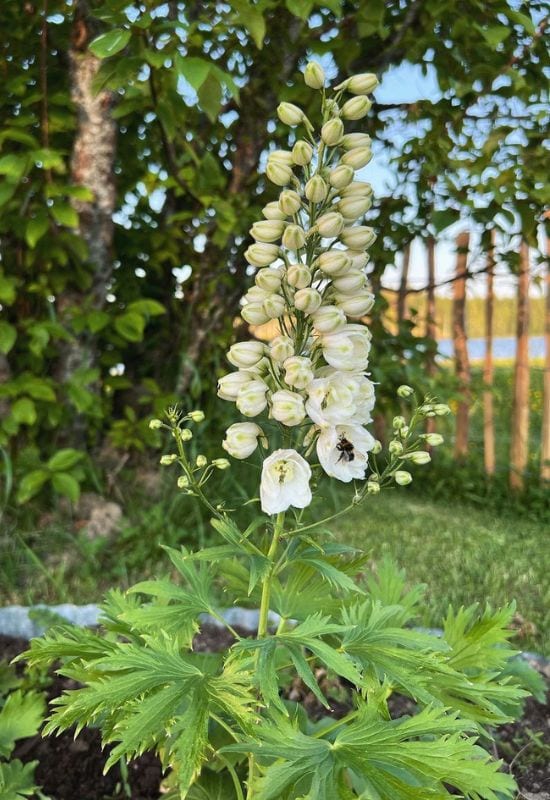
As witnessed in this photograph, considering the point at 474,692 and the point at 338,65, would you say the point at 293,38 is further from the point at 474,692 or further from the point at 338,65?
the point at 474,692

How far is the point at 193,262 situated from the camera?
343 cm

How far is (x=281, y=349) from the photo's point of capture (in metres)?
1.18

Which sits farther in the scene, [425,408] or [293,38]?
[293,38]

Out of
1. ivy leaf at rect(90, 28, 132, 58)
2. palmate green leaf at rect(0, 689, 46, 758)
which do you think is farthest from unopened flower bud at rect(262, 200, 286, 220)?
palmate green leaf at rect(0, 689, 46, 758)

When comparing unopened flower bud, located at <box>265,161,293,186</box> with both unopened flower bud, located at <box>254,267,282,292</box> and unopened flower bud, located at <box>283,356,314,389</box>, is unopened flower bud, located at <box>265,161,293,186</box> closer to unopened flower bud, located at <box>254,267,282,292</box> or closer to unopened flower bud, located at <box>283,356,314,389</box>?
unopened flower bud, located at <box>254,267,282,292</box>

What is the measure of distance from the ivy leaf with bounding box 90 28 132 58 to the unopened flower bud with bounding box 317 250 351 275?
3.58 feet

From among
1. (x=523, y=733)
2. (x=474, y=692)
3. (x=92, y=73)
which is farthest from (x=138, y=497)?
(x=474, y=692)

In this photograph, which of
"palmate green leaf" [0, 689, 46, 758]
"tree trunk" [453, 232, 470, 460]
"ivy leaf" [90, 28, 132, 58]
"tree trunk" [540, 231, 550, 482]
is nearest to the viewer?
"palmate green leaf" [0, 689, 46, 758]

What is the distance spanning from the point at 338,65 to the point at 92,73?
3.38 feet

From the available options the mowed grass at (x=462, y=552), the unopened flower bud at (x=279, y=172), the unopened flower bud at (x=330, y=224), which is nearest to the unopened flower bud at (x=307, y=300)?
the unopened flower bud at (x=330, y=224)

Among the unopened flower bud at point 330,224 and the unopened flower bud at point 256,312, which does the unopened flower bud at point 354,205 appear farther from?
the unopened flower bud at point 256,312

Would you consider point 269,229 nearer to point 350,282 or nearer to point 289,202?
point 289,202

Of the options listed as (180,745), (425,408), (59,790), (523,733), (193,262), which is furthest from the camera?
(193,262)

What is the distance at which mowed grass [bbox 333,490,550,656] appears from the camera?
→ 264 cm
